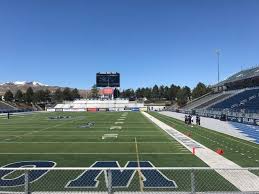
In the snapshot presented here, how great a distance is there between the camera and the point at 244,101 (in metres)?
55.8

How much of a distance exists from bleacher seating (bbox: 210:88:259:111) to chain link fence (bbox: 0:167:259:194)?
35896mm

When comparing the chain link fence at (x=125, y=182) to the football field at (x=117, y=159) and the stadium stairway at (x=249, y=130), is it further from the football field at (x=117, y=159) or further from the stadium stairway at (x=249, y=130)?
the stadium stairway at (x=249, y=130)

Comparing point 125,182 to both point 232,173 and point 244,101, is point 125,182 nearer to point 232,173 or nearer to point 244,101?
point 232,173

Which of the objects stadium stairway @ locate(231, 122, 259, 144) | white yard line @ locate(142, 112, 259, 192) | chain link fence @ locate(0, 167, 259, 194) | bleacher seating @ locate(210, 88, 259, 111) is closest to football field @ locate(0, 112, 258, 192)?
chain link fence @ locate(0, 167, 259, 194)

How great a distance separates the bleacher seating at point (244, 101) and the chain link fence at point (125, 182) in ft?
118

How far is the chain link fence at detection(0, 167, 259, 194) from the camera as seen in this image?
11.8 m

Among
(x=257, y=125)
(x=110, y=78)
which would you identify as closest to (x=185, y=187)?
(x=257, y=125)

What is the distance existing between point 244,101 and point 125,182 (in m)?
45.6

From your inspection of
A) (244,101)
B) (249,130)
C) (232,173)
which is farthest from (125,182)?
(244,101)

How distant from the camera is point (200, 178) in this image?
1361cm

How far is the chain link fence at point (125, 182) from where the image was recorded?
463 inches

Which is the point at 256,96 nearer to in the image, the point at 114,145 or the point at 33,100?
the point at 114,145

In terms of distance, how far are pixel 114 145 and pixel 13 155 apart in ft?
21.1

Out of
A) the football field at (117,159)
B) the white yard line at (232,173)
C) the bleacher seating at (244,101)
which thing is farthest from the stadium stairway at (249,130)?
the bleacher seating at (244,101)
